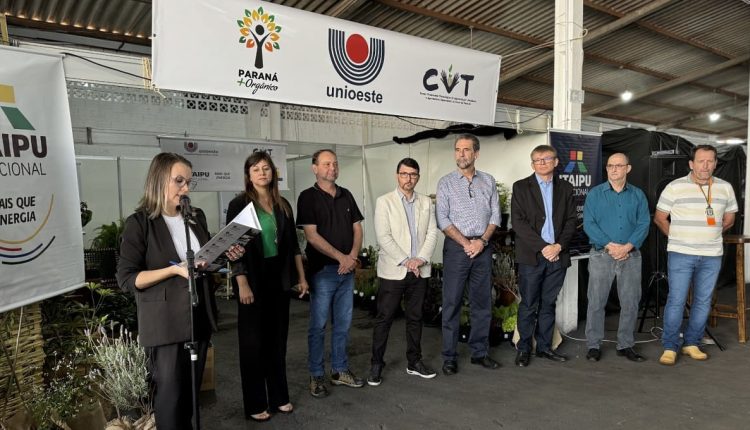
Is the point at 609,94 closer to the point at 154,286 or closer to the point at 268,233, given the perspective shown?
the point at 268,233

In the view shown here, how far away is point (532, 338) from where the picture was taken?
3678 mm

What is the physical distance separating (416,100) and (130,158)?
16.3ft

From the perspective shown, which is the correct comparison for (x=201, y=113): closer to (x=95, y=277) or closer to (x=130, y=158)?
(x=130, y=158)

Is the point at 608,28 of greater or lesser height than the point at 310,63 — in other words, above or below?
above

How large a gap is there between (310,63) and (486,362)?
2.46 meters

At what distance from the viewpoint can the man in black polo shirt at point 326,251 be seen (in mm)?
2979

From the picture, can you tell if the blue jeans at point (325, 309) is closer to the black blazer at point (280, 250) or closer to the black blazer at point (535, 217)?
the black blazer at point (280, 250)

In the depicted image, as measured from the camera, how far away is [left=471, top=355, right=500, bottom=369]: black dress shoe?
3521 millimetres

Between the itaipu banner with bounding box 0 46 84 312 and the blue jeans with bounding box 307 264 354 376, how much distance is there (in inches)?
51.4

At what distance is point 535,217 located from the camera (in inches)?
137

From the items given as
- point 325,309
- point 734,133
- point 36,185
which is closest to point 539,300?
point 325,309

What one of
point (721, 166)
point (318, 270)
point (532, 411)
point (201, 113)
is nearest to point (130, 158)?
point (201, 113)

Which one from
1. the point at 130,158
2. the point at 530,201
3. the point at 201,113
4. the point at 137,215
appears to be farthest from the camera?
the point at 201,113

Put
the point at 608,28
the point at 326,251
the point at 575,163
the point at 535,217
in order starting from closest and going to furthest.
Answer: the point at 326,251 < the point at 535,217 < the point at 575,163 < the point at 608,28
